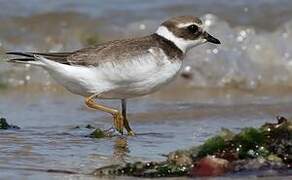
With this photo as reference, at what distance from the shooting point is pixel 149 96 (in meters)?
10.7

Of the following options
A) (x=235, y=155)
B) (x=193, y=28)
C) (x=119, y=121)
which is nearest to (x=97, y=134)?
(x=119, y=121)

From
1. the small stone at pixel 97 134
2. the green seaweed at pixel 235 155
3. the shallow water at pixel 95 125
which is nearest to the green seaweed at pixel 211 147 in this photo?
the green seaweed at pixel 235 155

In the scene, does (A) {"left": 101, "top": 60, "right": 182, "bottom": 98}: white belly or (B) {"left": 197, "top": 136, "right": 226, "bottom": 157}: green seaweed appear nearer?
(B) {"left": 197, "top": 136, "right": 226, "bottom": 157}: green seaweed

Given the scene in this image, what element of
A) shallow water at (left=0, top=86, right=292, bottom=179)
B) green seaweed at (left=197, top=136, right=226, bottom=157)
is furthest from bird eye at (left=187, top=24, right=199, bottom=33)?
green seaweed at (left=197, top=136, right=226, bottom=157)

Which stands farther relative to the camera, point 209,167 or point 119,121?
point 119,121

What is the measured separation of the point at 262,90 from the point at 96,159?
5.28 metres

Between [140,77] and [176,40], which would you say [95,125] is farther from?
[140,77]

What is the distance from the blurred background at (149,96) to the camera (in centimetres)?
720

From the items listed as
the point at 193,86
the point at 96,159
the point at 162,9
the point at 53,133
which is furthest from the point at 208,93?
the point at 96,159

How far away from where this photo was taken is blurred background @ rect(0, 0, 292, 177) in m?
7.20

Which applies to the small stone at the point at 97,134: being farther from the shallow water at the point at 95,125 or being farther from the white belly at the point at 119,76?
the white belly at the point at 119,76

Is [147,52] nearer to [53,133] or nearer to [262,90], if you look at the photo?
[53,133]

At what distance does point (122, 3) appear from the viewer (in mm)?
13617

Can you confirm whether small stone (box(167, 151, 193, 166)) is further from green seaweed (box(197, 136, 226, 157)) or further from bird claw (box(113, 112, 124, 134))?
bird claw (box(113, 112, 124, 134))
